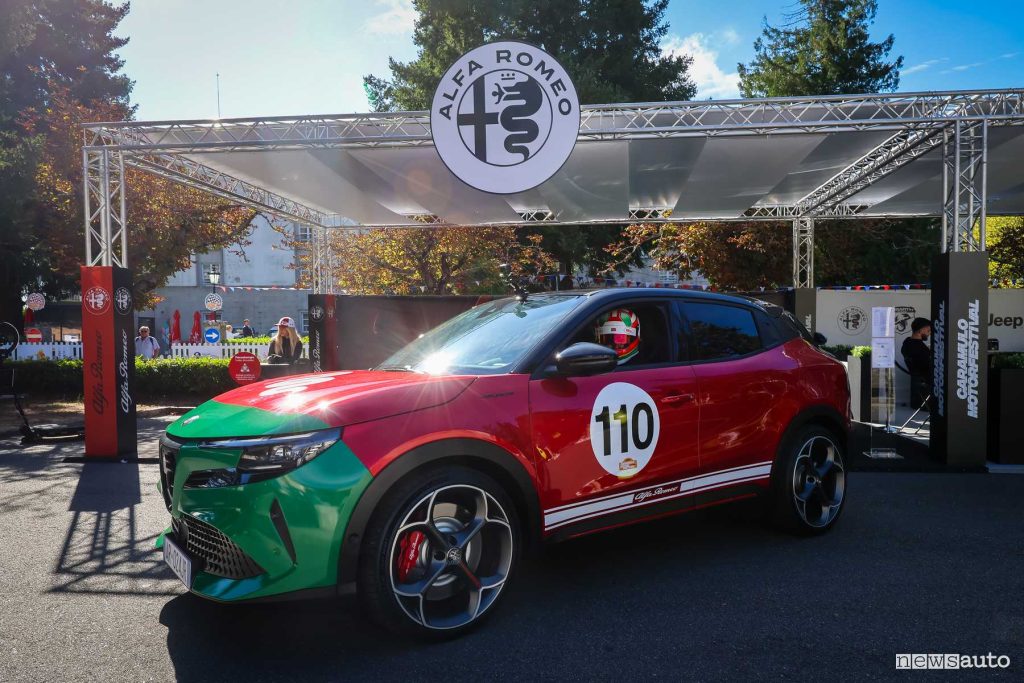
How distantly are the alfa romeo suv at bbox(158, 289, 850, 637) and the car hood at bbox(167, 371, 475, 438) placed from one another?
11mm

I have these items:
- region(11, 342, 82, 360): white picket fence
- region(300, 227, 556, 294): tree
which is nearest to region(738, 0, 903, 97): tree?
region(300, 227, 556, 294): tree

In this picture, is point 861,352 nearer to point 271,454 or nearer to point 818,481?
point 818,481

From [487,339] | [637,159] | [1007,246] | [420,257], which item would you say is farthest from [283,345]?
[1007,246]

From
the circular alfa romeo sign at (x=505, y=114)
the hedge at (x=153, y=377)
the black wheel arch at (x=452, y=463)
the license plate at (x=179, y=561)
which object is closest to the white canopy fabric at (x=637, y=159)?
the circular alfa romeo sign at (x=505, y=114)

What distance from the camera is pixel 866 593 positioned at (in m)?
4.00

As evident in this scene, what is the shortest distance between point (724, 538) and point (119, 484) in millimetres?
5626

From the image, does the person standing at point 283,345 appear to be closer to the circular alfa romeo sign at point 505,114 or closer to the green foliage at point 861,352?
the circular alfa romeo sign at point 505,114

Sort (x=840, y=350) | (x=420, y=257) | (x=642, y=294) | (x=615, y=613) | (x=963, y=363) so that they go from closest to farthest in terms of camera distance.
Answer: (x=615, y=613), (x=642, y=294), (x=963, y=363), (x=840, y=350), (x=420, y=257)

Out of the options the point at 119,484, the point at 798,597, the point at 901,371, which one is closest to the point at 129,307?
the point at 119,484

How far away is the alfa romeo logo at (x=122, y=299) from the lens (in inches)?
337

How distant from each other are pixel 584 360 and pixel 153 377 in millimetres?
13968

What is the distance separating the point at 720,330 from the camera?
4.64 metres

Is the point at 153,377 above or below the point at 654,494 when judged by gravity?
below

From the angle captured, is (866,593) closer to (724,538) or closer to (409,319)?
(724,538)
